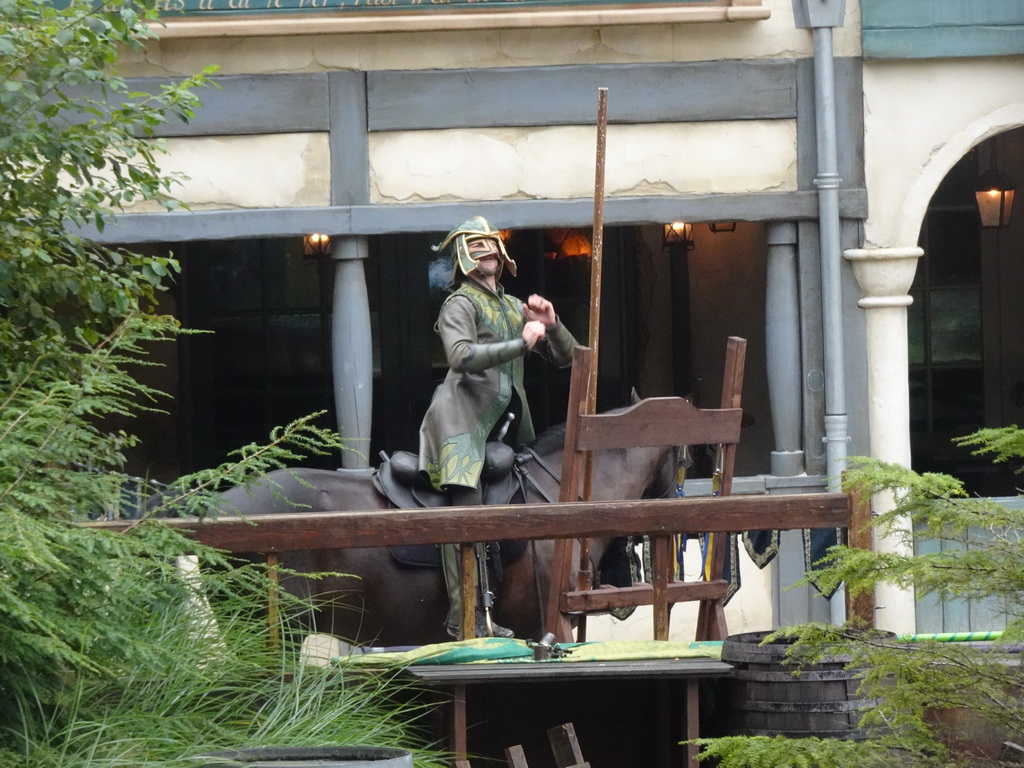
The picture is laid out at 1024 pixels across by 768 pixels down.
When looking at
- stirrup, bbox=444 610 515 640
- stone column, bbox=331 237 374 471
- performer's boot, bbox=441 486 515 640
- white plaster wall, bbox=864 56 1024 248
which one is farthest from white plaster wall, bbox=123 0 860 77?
stirrup, bbox=444 610 515 640

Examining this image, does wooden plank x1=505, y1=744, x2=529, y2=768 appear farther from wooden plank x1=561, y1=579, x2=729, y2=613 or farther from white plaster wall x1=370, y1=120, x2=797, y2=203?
white plaster wall x1=370, y1=120, x2=797, y2=203

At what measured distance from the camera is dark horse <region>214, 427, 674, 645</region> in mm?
6484

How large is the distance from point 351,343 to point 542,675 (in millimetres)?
4081

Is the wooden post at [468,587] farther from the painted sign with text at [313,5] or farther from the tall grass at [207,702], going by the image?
the painted sign with text at [313,5]

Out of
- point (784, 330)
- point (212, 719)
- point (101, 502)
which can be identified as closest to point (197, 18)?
point (784, 330)

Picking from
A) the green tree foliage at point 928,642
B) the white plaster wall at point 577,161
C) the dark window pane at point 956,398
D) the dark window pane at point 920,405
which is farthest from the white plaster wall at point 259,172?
the dark window pane at point 956,398

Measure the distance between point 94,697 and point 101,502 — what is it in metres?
0.54

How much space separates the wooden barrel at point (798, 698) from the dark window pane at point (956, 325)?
7.74m

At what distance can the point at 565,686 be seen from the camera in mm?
5117

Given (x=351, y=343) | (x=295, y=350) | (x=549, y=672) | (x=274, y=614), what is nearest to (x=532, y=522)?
(x=549, y=672)

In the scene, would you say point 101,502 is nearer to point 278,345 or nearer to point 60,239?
point 60,239

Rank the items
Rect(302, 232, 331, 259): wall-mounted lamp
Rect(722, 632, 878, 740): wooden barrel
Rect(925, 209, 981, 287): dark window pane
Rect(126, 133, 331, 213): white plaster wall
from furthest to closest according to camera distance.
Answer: Rect(925, 209, 981, 287): dark window pane, Rect(302, 232, 331, 259): wall-mounted lamp, Rect(126, 133, 331, 213): white plaster wall, Rect(722, 632, 878, 740): wooden barrel

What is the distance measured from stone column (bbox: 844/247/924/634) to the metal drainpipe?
0.16m

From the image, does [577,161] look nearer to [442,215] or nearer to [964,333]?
[442,215]
